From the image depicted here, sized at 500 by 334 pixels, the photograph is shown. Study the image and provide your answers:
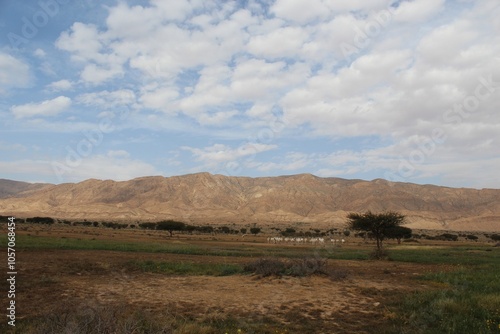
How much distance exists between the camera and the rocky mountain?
152 metres

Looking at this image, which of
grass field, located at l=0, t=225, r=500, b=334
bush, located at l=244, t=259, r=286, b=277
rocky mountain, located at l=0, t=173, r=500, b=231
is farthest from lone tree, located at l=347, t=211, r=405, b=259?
rocky mountain, located at l=0, t=173, r=500, b=231

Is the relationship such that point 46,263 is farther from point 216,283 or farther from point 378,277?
point 378,277

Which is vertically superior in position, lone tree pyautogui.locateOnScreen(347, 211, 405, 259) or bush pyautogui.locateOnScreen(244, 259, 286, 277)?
lone tree pyautogui.locateOnScreen(347, 211, 405, 259)

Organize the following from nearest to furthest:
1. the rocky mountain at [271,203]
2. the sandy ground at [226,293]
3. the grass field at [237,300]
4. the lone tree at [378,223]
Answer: the grass field at [237,300] → the sandy ground at [226,293] → the lone tree at [378,223] → the rocky mountain at [271,203]

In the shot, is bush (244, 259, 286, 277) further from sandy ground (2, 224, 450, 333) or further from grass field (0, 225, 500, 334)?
sandy ground (2, 224, 450, 333)

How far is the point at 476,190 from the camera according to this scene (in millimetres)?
181625

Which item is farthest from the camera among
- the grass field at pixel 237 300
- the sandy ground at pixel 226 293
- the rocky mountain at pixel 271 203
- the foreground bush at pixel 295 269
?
the rocky mountain at pixel 271 203

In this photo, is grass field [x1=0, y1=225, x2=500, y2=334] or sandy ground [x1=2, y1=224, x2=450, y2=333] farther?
sandy ground [x1=2, y1=224, x2=450, y2=333]

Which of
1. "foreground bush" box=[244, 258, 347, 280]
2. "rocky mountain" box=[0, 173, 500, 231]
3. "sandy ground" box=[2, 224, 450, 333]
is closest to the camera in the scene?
"sandy ground" box=[2, 224, 450, 333]

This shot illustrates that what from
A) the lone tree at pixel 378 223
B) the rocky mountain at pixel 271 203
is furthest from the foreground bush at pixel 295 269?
the rocky mountain at pixel 271 203

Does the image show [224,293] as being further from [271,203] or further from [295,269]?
[271,203]

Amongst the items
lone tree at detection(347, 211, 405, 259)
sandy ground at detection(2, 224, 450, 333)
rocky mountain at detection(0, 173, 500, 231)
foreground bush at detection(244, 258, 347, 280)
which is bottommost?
sandy ground at detection(2, 224, 450, 333)

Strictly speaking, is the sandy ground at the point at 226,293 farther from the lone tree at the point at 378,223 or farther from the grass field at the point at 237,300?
the lone tree at the point at 378,223

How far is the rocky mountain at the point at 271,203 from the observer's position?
499ft
